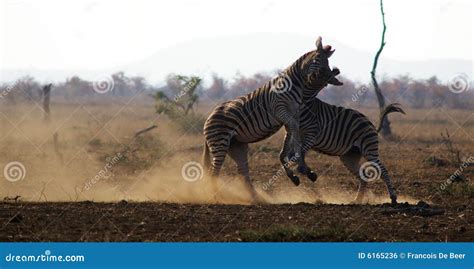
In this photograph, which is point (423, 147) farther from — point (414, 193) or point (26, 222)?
point (26, 222)

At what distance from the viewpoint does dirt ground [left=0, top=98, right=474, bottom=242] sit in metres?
11.6

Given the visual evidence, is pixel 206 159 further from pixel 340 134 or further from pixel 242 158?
pixel 340 134

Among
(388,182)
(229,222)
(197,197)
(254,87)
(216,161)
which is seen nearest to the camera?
(229,222)

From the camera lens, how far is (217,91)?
75312 mm

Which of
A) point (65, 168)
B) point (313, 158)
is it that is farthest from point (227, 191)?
point (313, 158)

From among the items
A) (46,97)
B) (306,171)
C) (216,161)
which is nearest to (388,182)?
(306,171)

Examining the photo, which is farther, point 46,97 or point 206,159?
point 46,97

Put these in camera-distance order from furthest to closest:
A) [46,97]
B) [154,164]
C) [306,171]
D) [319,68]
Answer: [46,97] → [154,164] → [319,68] → [306,171]

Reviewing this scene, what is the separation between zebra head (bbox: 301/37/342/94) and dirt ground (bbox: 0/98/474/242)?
1.93 meters

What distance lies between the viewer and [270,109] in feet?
50.5

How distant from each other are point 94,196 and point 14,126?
15649 mm

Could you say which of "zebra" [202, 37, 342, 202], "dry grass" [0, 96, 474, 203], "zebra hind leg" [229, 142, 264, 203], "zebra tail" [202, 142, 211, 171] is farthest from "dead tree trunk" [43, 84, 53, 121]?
"zebra" [202, 37, 342, 202]

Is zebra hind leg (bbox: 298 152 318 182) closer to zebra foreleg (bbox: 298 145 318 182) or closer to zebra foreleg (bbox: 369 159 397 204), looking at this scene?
zebra foreleg (bbox: 298 145 318 182)

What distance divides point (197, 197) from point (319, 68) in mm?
2773
